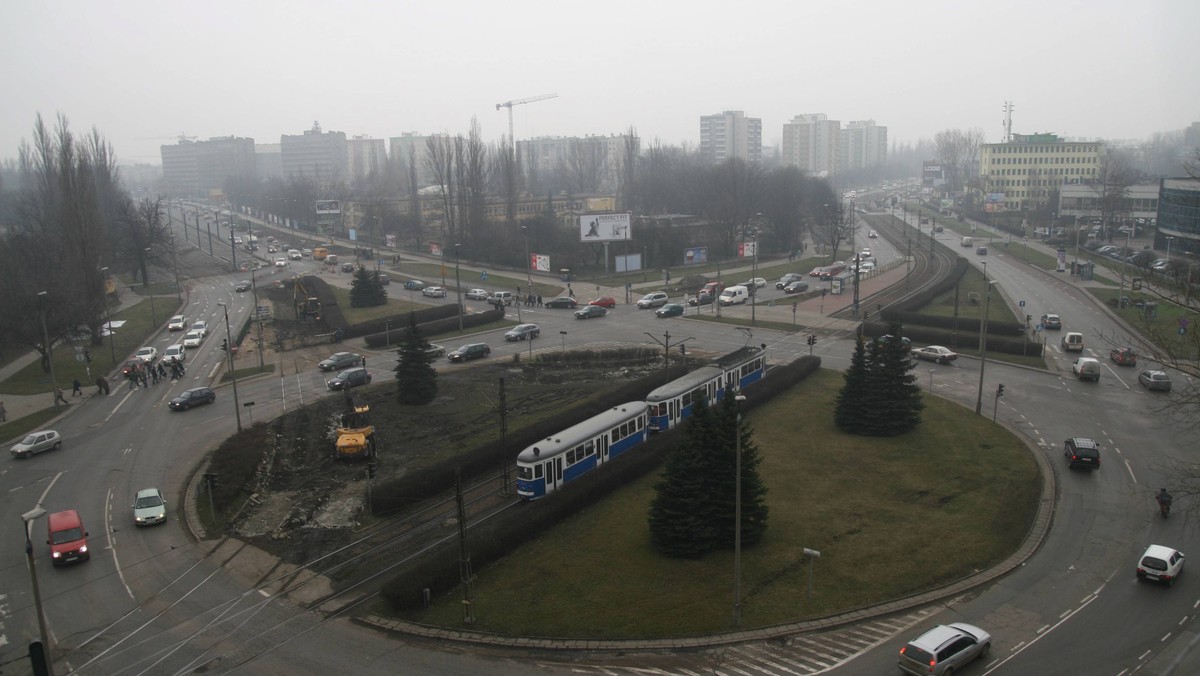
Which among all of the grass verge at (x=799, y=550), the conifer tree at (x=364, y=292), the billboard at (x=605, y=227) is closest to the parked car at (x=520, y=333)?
the conifer tree at (x=364, y=292)

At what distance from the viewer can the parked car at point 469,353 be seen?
155 ft

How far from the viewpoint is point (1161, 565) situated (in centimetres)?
1966

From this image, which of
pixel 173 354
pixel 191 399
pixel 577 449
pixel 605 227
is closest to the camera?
pixel 577 449

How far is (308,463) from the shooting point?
1225 inches

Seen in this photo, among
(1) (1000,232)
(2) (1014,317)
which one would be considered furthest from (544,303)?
(1) (1000,232)

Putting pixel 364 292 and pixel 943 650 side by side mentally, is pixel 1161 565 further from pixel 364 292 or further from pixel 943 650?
pixel 364 292

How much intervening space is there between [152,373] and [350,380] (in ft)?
38.6

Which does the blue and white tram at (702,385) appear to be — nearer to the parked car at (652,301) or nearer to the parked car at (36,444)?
the parked car at (652,301)

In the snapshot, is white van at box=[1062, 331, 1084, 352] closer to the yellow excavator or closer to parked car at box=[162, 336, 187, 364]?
the yellow excavator

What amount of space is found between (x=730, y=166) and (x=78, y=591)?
9689 centimetres

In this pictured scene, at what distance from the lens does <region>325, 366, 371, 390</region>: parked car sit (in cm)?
4138

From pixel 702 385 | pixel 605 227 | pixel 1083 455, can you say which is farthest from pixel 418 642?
pixel 605 227

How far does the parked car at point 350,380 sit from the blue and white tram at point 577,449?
683 inches

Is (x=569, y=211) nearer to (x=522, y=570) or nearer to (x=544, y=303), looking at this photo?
(x=544, y=303)
